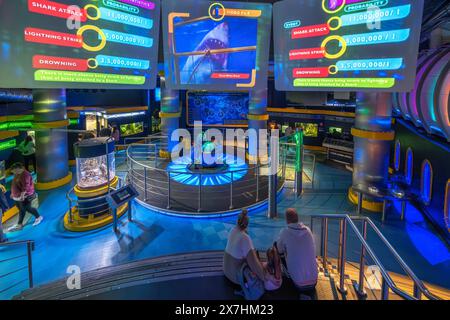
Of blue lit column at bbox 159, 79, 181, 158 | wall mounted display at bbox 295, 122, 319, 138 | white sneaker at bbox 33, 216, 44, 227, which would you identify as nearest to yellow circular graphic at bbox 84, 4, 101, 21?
white sneaker at bbox 33, 216, 44, 227

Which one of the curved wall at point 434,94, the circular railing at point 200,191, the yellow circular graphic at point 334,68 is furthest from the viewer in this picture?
the circular railing at point 200,191

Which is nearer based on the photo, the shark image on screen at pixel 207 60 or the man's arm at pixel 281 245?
the man's arm at pixel 281 245

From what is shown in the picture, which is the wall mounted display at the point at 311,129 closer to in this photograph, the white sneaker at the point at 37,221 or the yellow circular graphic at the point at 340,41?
the yellow circular graphic at the point at 340,41

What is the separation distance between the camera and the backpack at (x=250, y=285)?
3.59 metres

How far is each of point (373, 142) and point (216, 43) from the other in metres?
4.83

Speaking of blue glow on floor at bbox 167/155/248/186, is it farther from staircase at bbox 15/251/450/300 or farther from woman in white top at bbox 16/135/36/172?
woman in white top at bbox 16/135/36/172

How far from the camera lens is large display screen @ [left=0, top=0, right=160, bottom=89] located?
15.9 feet

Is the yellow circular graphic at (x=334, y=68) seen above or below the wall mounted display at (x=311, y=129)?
above

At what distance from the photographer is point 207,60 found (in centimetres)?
803

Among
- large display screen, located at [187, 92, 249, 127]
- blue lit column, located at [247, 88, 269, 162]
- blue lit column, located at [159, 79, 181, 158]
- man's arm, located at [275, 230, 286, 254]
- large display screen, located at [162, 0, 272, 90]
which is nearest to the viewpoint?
man's arm, located at [275, 230, 286, 254]

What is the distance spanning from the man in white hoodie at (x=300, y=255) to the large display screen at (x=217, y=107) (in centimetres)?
1680

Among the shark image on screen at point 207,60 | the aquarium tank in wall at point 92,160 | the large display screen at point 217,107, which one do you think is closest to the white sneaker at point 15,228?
the aquarium tank in wall at point 92,160

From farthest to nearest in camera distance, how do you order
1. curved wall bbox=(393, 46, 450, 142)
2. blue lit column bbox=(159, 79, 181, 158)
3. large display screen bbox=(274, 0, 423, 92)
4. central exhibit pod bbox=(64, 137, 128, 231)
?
blue lit column bbox=(159, 79, 181, 158) → central exhibit pod bbox=(64, 137, 128, 231) → large display screen bbox=(274, 0, 423, 92) → curved wall bbox=(393, 46, 450, 142)

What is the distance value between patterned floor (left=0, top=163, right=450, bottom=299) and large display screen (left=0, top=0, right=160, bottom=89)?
3166mm
